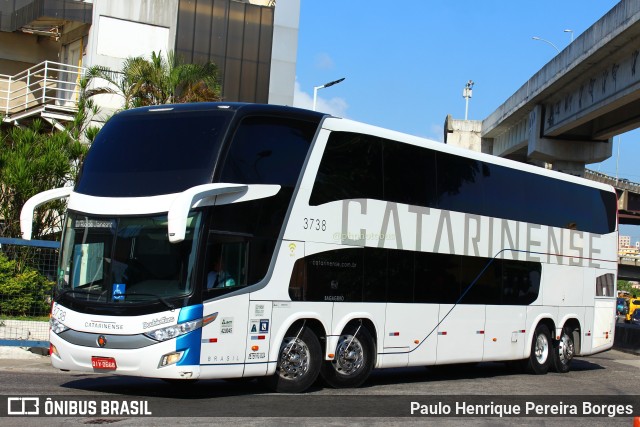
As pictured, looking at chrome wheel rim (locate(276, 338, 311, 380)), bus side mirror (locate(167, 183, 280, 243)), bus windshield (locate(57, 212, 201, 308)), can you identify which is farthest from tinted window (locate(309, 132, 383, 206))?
bus windshield (locate(57, 212, 201, 308))

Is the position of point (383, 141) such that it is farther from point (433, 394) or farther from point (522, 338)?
point (522, 338)

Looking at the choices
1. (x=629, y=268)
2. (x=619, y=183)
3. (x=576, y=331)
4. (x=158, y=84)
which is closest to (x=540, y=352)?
(x=576, y=331)

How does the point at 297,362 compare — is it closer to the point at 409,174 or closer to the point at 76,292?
the point at 76,292

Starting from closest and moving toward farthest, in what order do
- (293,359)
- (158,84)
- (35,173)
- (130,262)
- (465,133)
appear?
(130,262), (293,359), (35,173), (158,84), (465,133)

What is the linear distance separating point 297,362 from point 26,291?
23.9 feet

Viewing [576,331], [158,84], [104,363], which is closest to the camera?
[104,363]

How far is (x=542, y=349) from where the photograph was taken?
777 inches

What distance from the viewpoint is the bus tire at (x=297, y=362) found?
13125 mm

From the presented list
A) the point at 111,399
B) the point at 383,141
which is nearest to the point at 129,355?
the point at 111,399

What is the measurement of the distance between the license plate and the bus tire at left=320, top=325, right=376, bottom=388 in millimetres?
3485

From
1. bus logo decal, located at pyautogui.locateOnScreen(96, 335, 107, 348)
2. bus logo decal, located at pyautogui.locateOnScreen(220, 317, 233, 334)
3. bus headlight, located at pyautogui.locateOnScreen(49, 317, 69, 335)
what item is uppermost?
bus logo decal, located at pyautogui.locateOnScreen(220, 317, 233, 334)

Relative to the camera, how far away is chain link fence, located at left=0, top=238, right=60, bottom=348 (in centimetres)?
1744

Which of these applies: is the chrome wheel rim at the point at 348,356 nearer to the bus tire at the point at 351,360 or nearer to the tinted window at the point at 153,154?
the bus tire at the point at 351,360

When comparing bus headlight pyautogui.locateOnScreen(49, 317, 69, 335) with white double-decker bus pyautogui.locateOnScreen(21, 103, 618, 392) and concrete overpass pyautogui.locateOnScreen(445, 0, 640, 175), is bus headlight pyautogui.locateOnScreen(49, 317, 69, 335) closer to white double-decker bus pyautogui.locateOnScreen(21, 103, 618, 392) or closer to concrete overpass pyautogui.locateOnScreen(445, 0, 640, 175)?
white double-decker bus pyautogui.locateOnScreen(21, 103, 618, 392)
